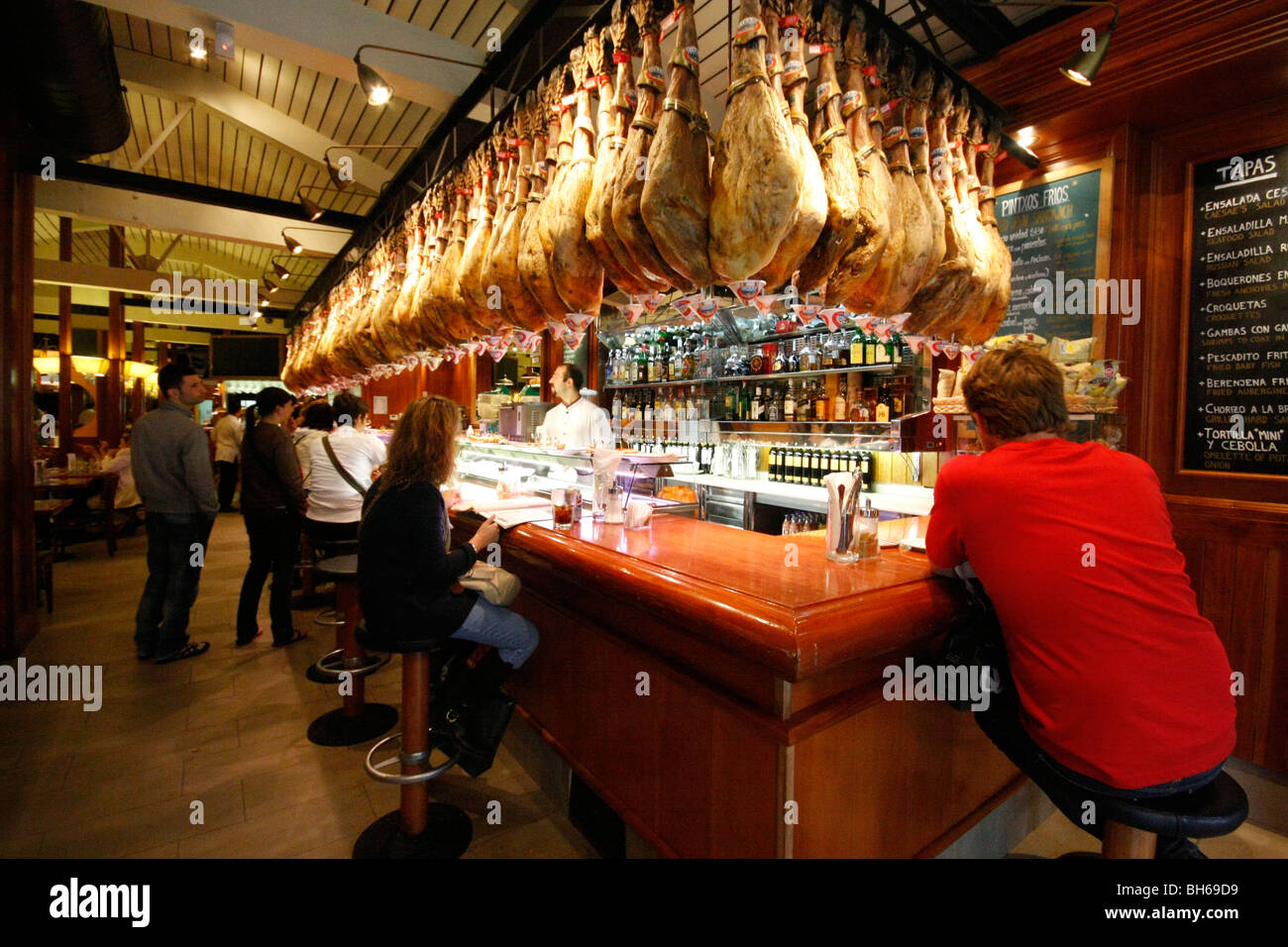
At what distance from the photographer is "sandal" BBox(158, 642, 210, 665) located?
161 inches

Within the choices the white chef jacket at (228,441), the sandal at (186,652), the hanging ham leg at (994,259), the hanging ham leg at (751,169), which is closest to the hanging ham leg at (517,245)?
the hanging ham leg at (751,169)

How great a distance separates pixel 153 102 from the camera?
18.0ft

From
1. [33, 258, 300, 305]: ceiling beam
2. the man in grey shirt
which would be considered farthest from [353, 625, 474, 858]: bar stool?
[33, 258, 300, 305]: ceiling beam

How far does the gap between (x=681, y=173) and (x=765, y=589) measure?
1140 mm

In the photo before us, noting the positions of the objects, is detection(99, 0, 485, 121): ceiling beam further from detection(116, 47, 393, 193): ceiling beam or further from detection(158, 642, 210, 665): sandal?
detection(158, 642, 210, 665): sandal

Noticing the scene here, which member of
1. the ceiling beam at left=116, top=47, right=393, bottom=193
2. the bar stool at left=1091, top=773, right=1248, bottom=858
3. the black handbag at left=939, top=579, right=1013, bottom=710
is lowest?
the bar stool at left=1091, top=773, right=1248, bottom=858

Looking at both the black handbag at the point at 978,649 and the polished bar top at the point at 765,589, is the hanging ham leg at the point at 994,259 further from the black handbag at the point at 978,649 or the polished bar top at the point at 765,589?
the black handbag at the point at 978,649

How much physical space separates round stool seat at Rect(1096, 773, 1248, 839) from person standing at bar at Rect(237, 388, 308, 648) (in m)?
4.81

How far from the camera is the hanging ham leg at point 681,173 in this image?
1647mm

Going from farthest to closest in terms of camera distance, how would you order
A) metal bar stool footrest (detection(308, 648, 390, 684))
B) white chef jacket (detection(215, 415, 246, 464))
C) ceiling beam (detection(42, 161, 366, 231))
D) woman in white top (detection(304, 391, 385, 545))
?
1. white chef jacket (detection(215, 415, 246, 464))
2. ceiling beam (detection(42, 161, 366, 231))
3. woman in white top (detection(304, 391, 385, 545))
4. metal bar stool footrest (detection(308, 648, 390, 684))

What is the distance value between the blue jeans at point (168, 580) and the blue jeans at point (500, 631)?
2998 millimetres

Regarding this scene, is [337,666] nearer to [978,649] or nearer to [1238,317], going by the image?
[978,649]

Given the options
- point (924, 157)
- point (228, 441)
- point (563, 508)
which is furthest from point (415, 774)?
point (228, 441)
